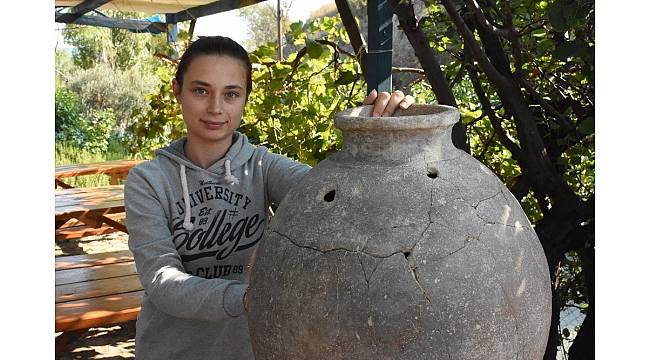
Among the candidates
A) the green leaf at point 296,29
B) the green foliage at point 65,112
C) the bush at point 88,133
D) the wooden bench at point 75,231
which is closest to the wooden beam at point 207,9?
the wooden bench at point 75,231

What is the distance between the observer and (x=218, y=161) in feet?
8.25

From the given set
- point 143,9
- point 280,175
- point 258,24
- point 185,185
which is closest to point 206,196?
point 185,185

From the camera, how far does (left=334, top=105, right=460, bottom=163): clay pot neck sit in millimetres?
1875

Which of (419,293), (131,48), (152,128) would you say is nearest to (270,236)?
(419,293)

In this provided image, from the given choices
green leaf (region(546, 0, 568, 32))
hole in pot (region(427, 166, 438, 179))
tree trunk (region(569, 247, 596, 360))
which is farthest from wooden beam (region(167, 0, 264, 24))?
hole in pot (region(427, 166, 438, 179))

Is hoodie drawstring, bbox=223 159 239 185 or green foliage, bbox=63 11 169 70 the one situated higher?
green foliage, bbox=63 11 169 70

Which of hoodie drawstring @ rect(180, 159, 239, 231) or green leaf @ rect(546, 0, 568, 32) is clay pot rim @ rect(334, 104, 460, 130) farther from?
green leaf @ rect(546, 0, 568, 32)

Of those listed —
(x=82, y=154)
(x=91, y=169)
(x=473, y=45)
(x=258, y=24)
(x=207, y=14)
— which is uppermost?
(x=258, y=24)

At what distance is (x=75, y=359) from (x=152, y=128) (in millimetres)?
1735

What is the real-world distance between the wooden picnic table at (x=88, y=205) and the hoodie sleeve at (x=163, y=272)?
3378 mm

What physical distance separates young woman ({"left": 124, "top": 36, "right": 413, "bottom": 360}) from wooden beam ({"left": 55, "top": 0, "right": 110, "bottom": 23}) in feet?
Answer: 15.4

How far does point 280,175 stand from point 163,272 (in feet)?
1.79

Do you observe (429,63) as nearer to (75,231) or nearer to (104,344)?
(104,344)

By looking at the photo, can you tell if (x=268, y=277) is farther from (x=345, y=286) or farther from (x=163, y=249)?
(x=163, y=249)
